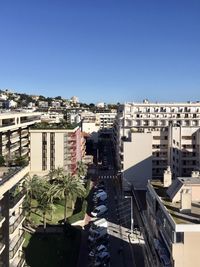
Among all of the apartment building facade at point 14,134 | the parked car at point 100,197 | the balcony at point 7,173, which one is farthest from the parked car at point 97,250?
the balcony at point 7,173

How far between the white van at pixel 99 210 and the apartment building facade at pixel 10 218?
38.5m

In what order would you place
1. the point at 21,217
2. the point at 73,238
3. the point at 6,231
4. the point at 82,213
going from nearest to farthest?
the point at 6,231
the point at 21,217
the point at 73,238
the point at 82,213

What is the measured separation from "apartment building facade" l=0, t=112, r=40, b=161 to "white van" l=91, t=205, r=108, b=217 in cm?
1550

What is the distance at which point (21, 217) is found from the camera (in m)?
29.3

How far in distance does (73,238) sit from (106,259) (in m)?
6.43

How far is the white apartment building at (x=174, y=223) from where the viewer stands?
82.9 feet

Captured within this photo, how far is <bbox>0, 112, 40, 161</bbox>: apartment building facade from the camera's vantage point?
70919mm

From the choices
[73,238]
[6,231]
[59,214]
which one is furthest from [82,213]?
[6,231]

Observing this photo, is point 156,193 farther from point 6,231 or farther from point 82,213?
point 82,213

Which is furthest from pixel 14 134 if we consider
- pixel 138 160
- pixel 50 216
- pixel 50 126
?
pixel 138 160

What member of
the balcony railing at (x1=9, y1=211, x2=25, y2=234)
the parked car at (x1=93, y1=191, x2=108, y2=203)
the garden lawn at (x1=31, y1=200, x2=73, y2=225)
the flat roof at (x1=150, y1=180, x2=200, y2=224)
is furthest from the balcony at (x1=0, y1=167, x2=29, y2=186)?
the parked car at (x1=93, y1=191, x2=108, y2=203)

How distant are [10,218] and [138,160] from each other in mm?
57444

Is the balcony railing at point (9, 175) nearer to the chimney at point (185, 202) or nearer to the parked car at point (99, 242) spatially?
the chimney at point (185, 202)

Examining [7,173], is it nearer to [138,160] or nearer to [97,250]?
[97,250]
